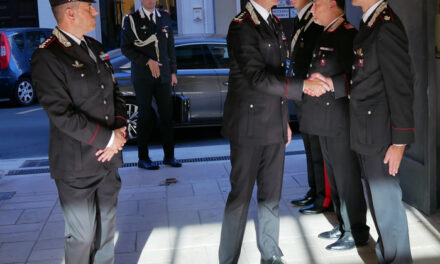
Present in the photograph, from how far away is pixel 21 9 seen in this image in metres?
17.3

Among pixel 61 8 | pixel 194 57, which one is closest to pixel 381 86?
pixel 61 8

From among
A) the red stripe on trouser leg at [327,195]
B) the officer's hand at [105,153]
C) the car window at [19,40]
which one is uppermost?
the car window at [19,40]

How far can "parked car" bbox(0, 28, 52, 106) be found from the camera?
41.1ft

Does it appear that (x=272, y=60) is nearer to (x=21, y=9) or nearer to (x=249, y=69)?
(x=249, y=69)

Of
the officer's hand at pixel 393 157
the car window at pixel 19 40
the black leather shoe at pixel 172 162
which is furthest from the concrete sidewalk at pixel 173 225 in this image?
the car window at pixel 19 40

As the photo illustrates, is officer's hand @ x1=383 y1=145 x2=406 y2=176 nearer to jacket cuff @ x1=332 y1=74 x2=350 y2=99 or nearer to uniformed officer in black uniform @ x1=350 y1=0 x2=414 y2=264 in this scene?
uniformed officer in black uniform @ x1=350 y1=0 x2=414 y2=264

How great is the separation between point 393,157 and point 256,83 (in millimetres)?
856

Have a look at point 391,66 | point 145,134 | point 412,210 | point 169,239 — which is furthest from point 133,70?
point 391,66

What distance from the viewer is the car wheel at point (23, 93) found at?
1277 cm

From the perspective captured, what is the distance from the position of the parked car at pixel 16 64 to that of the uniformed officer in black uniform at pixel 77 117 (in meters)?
10.1

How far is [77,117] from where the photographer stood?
2883mm

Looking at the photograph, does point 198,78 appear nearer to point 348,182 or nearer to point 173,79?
point 173,79

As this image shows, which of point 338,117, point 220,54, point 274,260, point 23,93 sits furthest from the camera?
point 23,93

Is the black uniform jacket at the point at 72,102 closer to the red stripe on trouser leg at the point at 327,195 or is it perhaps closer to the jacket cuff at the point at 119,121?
the jacket cuff at the point at 119,121
